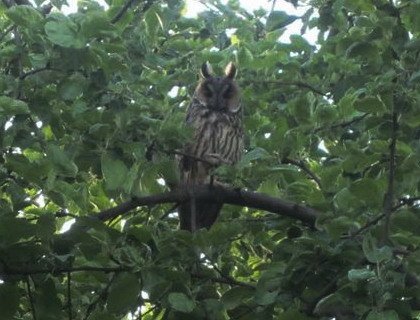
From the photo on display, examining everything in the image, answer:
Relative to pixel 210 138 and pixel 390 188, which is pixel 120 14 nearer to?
pixel 390 188

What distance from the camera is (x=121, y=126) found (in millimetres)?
3074

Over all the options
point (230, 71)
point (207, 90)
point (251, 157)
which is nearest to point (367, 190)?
point (251, 157)

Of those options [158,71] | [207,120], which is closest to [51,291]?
[158,71]

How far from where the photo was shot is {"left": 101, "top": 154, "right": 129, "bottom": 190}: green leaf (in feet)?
9.98

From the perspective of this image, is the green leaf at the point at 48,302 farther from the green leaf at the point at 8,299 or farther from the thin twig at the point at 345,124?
the thin twig at the point at 345,124

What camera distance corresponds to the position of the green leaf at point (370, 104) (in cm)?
284

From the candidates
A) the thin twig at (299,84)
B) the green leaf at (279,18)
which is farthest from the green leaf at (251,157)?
the thin twig at (299,84)

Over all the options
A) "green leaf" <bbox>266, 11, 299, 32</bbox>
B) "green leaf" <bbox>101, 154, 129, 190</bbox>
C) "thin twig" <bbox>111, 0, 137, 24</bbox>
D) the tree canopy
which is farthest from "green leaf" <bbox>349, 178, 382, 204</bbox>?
"green leaf" <bbox>266, 11, 299, 32</bbox>

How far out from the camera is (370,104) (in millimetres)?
2855

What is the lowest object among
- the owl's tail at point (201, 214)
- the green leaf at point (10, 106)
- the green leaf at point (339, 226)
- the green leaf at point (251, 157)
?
the green leaf at point (339, 226)

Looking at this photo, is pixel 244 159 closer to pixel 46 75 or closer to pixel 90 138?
pixel 90 138

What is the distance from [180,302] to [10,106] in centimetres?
78

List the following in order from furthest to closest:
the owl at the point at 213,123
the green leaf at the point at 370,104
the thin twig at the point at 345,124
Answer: the owl at the point at 213,123
the thin twig at the point at 345,124
the green leaf at the point at 370,104

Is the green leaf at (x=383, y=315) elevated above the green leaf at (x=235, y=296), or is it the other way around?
the green leaf at (x=235, y=296)
